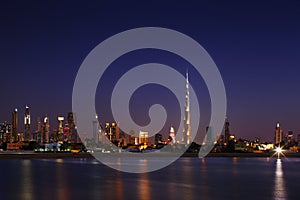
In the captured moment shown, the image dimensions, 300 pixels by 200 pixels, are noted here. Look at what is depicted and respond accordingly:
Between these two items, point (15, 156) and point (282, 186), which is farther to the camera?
point (15, 156)

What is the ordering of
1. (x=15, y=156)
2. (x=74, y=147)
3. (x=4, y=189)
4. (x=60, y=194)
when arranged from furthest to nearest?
1. (x=74, y=147)
2. (x=15, y=156)
3. (x=4, y=189)
4. (x=60, y=194)

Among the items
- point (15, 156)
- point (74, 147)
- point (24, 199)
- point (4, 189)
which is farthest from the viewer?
point (74, 147)

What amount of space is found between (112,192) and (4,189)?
7937 millimetres

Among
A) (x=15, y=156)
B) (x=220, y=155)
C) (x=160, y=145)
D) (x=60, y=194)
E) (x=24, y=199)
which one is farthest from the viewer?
(x=160, y=145)

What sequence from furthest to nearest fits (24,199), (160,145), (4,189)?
(160,145) → (4,189) → (24,199)

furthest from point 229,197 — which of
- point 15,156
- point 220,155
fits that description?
point 220,155

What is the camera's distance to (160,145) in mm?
195625

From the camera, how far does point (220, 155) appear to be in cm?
13900

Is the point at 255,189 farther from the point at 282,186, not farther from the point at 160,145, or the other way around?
the point at 160,145

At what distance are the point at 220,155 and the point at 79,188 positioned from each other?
352 feet

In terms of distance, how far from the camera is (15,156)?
106m

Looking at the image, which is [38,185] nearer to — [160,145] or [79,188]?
[79,188]

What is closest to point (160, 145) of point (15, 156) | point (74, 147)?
point (74, 147)

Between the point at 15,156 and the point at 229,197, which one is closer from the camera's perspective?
the point at 229,197
